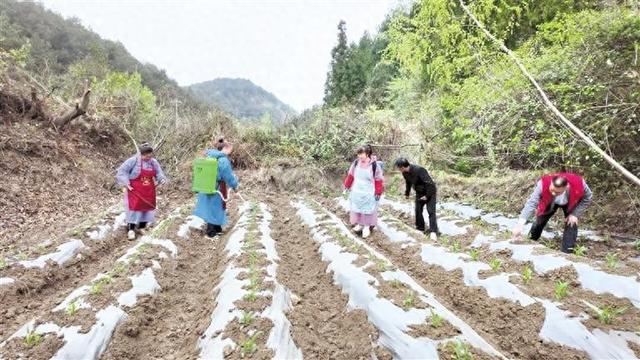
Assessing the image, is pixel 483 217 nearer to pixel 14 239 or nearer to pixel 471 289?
pixel 471 289

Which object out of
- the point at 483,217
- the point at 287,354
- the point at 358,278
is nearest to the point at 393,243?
the point at 358,278

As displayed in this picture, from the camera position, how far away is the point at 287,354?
13.4 feet

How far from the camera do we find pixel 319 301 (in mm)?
5582

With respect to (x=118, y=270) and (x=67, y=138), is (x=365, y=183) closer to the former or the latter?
(x=118, y=270)

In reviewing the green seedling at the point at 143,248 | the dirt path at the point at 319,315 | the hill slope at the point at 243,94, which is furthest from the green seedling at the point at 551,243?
the hill slope at the point at 243,94

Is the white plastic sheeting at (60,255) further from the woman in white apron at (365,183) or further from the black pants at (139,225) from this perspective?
the woman in white apron at (365,183)

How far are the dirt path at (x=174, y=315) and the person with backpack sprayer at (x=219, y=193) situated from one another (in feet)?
3.59

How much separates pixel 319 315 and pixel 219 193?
416cm

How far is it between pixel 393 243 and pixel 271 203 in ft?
21.1

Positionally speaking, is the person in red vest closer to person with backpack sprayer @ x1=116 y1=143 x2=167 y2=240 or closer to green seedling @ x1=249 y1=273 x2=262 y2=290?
green seedling @ x1=249 y1=273 x2=262 y2=290

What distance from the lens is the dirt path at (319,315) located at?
4.32 metres

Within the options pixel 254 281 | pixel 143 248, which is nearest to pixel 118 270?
pixel 143 248

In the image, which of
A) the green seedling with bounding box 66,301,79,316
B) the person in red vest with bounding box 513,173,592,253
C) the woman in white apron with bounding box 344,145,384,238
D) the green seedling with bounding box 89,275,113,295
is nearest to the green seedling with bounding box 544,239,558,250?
the person in red vest with bounding box 513,173,592,253

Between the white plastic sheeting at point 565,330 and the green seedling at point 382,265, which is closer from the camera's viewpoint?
the white plastic sheeting at point 565,330
